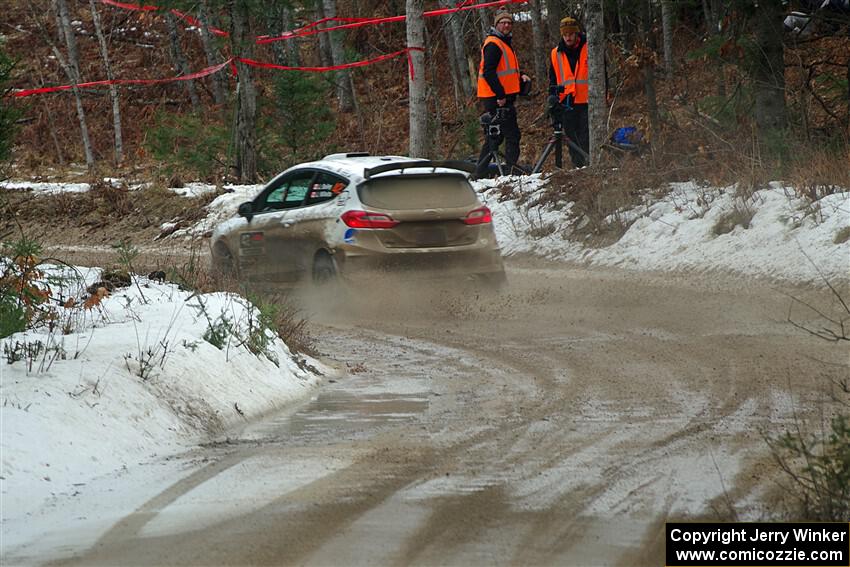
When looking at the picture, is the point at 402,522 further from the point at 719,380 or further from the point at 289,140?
the point at 289,140

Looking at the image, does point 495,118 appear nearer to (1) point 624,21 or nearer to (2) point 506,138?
(2) point 506,138

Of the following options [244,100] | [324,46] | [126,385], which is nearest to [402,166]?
[126,385]

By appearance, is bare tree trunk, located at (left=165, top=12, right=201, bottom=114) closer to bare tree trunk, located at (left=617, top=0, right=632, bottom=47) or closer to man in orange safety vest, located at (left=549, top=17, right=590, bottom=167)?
bare tree trunk, located at (left=617, top=0, right=632, bottom=47)

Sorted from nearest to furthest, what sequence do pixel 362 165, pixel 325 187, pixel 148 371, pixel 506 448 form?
pixel 506 448
pixel 148 371
pixel 362 165
pixel 325 187

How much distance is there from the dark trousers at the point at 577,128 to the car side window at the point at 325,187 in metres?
7.19

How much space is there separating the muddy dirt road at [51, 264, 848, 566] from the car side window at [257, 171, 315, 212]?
2753 mm

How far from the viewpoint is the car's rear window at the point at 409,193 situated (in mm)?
11906

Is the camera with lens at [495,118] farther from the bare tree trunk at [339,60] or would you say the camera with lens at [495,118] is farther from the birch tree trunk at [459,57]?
the bare tree trunk at [339,60]

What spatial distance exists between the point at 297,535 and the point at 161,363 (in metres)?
2.67

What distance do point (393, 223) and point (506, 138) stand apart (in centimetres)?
792

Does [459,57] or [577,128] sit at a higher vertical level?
[459,57]

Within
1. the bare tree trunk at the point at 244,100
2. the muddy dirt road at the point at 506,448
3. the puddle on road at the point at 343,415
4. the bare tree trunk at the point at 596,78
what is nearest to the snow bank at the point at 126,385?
the puddle on road at the point at 343,415

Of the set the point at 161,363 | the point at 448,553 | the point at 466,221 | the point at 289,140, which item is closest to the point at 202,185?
the point at 289,140

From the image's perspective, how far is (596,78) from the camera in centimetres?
1736
